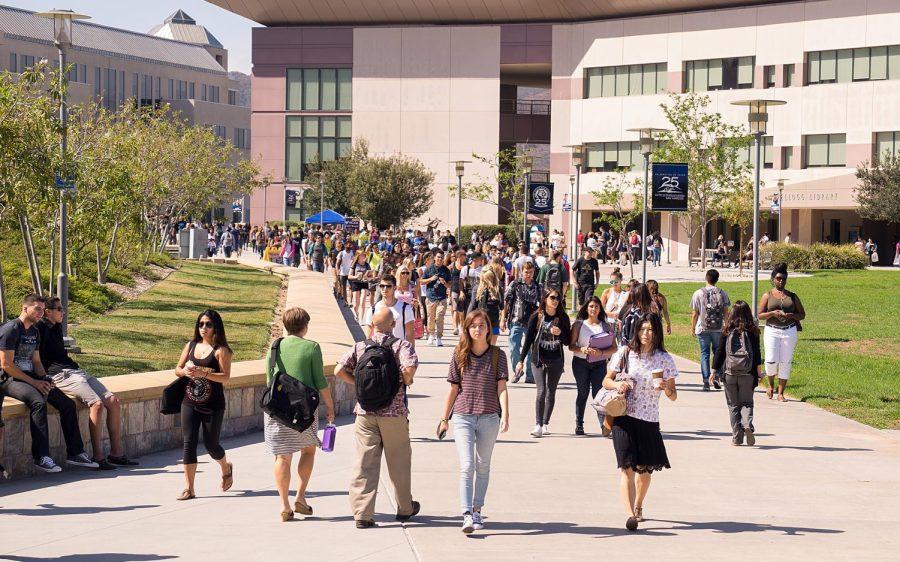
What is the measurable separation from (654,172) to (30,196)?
40.1 ft

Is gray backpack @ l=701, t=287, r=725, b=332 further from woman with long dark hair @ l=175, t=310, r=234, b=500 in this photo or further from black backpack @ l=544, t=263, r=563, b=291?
woman with long dark hair @ l=175, t=310, r=234, b=500

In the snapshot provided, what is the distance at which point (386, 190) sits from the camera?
75.2 metres

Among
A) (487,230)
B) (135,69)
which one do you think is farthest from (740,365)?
(135,69)

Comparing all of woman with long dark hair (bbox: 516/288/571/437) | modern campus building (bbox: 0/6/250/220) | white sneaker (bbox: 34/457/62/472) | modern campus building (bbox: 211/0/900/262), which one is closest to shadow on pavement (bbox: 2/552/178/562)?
white sneaker (bbox: 34/457/62/472)

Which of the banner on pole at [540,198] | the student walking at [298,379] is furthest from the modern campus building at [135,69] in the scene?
the student walking at [298,379]

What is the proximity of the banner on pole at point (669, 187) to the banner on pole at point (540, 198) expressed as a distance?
36.9 ft

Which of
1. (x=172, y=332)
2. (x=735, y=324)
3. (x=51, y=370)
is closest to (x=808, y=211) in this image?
(x=172, y=332)

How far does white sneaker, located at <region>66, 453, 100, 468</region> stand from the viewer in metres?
11.7

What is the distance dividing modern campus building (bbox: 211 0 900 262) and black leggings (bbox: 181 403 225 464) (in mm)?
58129

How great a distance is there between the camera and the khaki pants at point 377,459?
377 inches

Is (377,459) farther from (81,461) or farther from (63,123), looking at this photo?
(63,123)

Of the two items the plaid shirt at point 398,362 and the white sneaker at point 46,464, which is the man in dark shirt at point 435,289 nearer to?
the white sneaker at point 46,464

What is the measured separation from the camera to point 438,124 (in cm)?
8144

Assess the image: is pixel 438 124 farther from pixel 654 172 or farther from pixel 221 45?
pixel 221 45
